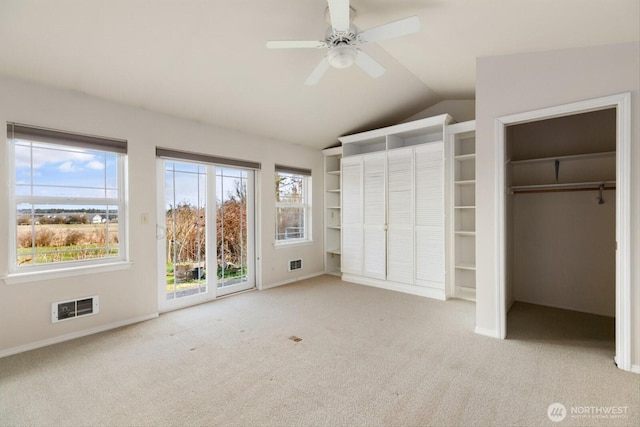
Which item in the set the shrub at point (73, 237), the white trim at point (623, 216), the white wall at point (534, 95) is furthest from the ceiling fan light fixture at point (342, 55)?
the shrub at point (73, 237)

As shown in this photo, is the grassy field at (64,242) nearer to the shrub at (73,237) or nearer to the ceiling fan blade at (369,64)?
the shrub at (73,237)

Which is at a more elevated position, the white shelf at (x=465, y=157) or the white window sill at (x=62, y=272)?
the white shelf at (x=465, y=157)

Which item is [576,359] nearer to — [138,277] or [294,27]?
[294,27]

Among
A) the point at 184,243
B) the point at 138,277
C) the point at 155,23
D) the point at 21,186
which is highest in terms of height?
the point at 155,23

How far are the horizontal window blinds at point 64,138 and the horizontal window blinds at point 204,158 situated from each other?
415mm

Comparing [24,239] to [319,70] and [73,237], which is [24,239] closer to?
[73,237]

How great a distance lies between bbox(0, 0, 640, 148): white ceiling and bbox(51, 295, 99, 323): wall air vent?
2058mm

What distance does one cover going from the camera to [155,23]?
2.34 metres

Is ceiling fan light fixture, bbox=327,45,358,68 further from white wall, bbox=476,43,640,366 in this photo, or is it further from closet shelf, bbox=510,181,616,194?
closet shelf, bbox=510,181,616,194

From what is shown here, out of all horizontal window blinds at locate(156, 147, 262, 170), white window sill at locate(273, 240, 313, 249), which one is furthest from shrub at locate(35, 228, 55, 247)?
white window sill at locate(273, 240, 313, 249)

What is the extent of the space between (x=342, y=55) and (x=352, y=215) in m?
3.23

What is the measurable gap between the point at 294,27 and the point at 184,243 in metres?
2.80

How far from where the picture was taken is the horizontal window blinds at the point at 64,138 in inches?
104

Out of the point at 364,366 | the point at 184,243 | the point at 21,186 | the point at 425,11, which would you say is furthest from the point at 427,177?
the point at 21,186
